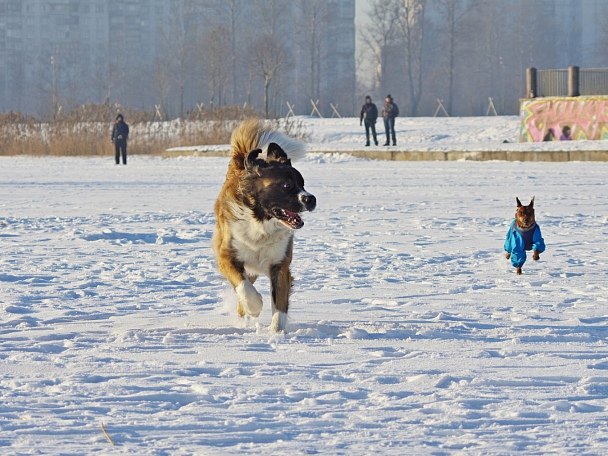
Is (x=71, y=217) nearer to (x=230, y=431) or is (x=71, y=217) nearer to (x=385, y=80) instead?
(x=230, y=431)

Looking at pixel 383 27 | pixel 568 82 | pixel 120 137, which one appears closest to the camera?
pixel 120 137

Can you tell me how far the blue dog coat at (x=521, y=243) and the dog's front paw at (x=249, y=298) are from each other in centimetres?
327

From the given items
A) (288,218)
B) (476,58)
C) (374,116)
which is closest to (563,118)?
(374,116)

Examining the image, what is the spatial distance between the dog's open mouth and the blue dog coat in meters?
3.27

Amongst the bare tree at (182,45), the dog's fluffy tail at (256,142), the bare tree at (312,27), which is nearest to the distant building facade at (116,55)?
the bare tree at (182,45)

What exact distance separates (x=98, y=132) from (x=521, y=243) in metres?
29.8

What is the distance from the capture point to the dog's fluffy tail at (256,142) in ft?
22.2

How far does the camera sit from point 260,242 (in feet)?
20.6

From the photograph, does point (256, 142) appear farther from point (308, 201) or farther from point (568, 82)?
point (568, 82)

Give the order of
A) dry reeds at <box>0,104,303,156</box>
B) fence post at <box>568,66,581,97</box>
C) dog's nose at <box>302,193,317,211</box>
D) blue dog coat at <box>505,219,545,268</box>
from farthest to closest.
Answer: dry reeds at <box>0,104,303,156</box>, fence post at <box>568,66,581,97</box>, blue dog coat at <box>505,219,545,268</box>, dog's nose at <box>302,193,317,211</box>

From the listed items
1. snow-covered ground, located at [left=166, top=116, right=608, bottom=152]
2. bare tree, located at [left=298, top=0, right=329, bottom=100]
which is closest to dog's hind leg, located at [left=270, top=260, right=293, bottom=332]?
snow-covered ground, located at [left=166, top=116, right=608, bottom=152]

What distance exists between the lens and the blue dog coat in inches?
348

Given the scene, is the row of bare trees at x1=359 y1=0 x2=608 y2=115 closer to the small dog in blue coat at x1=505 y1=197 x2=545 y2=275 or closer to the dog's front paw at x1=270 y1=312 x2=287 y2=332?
the small dog in blue coat at x1=505 y1=197 x2=545 y2=275

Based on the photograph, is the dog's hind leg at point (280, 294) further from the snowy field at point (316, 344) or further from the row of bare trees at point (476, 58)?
the row of bare trees at point (476, 58)
